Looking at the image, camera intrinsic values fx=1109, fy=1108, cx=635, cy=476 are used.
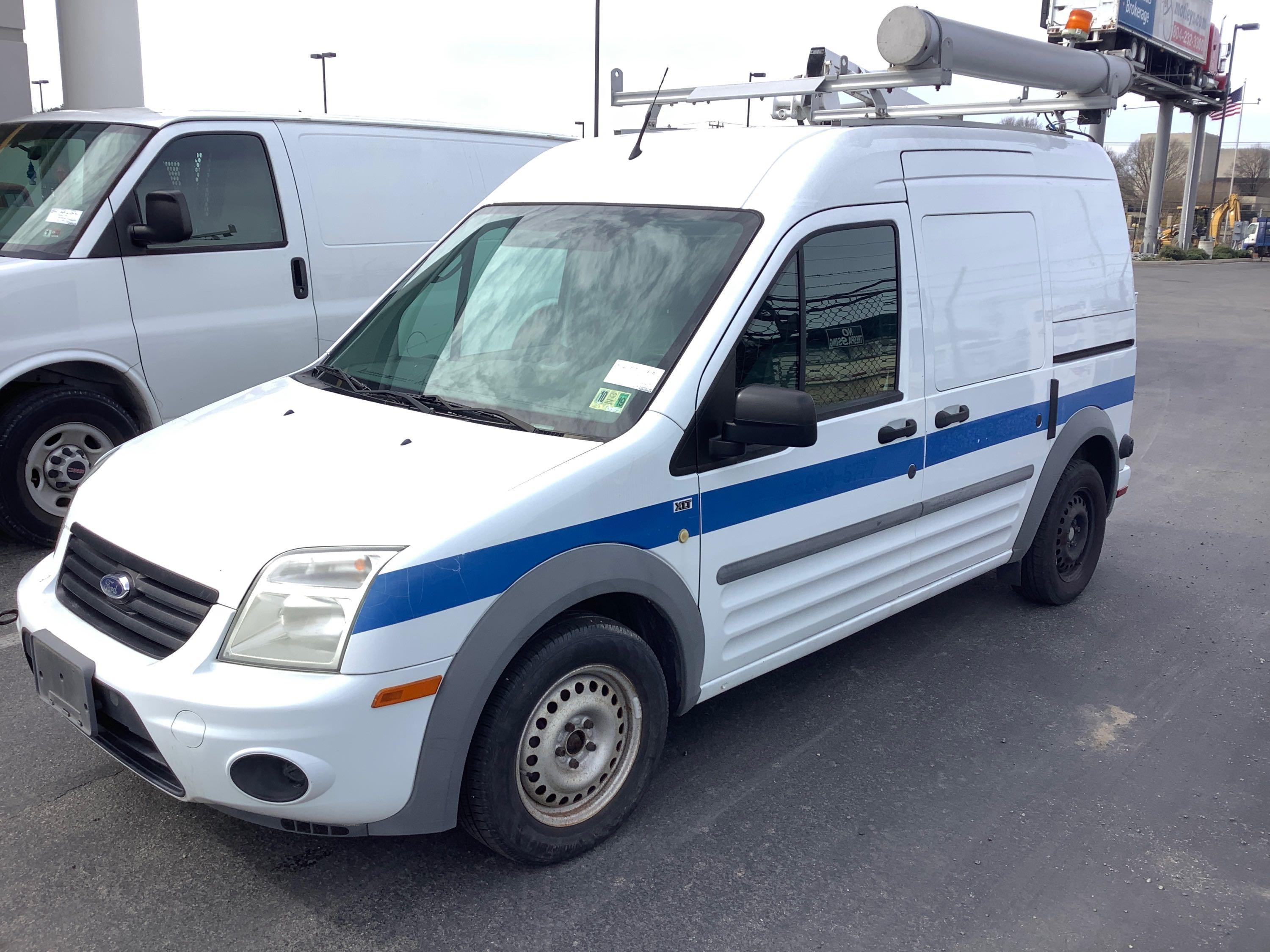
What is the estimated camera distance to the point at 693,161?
3.79 metres

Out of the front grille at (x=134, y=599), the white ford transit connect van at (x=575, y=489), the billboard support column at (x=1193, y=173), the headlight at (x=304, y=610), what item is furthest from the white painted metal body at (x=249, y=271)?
the billboard support column at (x=1193, y=173)

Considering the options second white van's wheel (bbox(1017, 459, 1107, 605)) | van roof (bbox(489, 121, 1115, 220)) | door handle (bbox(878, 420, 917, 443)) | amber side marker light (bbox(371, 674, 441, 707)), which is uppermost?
van roof (bbox(489, 121, 1115, 220))

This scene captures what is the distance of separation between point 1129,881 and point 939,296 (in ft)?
6.84

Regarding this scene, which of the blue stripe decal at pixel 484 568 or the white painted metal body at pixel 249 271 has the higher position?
the white painted metal body at pixel 249 271

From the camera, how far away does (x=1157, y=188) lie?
4525 cm

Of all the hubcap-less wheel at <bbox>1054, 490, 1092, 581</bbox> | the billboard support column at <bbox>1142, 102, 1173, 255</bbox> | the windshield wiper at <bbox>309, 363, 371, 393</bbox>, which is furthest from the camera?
the billboard support column at <bbox>1142, 102, 1173, 255</bbox>

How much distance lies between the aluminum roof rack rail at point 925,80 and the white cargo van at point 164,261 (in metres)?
2.36

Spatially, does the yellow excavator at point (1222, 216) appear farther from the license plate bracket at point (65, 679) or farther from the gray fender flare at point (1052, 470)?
the license plate bracket at point (65, 679)

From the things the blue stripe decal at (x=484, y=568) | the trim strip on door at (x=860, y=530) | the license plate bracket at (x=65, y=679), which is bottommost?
the license plate bracket at (x=65, y=679)

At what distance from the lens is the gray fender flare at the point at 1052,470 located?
4895 millimetres

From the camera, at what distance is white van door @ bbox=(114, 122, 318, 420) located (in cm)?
588

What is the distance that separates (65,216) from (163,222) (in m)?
0.53

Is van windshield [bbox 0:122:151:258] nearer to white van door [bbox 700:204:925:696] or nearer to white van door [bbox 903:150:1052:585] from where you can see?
white van door [bbox 700:204:925:696]

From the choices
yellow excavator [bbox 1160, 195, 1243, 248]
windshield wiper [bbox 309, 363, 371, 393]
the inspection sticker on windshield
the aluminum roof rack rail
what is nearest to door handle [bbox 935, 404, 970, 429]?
the aluminum roof rack rail
